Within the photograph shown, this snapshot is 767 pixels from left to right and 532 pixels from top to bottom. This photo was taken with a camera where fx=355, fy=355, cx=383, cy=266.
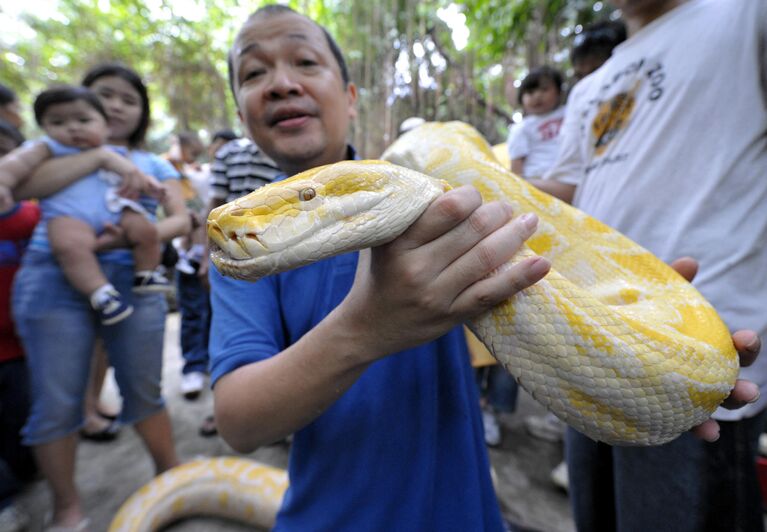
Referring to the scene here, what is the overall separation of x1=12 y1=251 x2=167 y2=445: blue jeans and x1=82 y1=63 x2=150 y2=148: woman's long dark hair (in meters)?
1.04

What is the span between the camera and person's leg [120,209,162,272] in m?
2.12

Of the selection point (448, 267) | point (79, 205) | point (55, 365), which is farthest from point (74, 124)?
point (448, 267)

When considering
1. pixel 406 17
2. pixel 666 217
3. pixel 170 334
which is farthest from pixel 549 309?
pixel 170 334

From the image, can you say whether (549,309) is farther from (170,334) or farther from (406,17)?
(170,334)

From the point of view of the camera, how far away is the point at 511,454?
8.79ft

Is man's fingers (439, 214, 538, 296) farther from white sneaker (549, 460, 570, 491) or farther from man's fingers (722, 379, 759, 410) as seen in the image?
white sneaker (549, 460, 570, 491)

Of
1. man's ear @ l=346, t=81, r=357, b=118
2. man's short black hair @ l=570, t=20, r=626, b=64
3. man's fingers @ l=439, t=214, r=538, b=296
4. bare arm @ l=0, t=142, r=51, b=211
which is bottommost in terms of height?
man's fingers @ l=439, t=214, r=538, b=296

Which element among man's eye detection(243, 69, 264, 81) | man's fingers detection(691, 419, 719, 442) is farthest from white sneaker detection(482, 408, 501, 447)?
man's eye detection(243, 69, 264, 81)

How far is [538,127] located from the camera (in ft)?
10.0

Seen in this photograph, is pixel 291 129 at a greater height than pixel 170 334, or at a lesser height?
greater

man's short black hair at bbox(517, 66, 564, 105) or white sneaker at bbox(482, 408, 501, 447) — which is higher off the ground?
man's short black hair at bbox(517, 66, 564, 105)

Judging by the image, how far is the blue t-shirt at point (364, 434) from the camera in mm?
935

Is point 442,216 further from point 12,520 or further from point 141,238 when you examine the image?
point 12,520

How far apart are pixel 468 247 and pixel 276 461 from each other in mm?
2566
